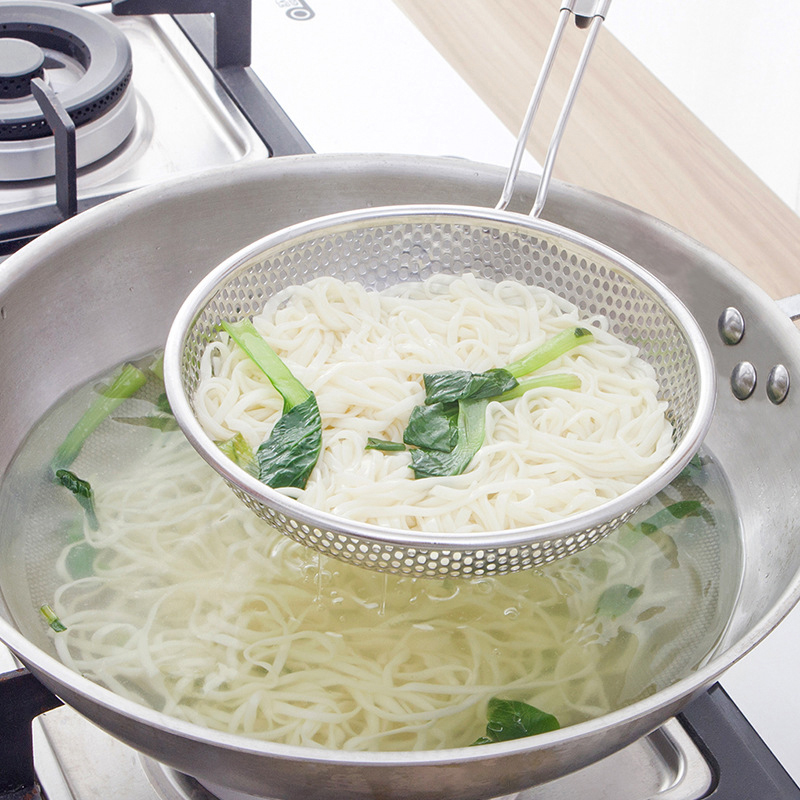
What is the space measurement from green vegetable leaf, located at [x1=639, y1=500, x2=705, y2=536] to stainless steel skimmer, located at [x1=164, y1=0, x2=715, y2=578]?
15 centimetres

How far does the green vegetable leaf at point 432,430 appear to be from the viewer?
4.17ft

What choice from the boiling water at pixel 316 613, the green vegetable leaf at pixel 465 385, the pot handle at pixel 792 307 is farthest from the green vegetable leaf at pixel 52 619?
the pot handle at pixel 792 307

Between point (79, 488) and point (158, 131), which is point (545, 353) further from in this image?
point (158, 131)

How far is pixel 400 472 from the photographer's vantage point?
1.24 m

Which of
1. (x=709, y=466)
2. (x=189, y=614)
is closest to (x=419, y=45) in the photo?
(x=709, y=466)

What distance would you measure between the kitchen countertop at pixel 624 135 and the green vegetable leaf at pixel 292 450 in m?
0.93

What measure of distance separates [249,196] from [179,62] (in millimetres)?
604

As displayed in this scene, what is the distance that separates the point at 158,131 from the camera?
1.78 meters

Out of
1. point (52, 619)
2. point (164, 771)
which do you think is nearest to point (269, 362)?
point (52, 619)

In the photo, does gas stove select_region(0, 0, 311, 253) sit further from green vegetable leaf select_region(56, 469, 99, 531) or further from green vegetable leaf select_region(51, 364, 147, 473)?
green vegetable leaf select_region(56, 469, 99, 531)

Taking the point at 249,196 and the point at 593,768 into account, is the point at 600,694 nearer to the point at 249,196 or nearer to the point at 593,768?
the point at 593,768

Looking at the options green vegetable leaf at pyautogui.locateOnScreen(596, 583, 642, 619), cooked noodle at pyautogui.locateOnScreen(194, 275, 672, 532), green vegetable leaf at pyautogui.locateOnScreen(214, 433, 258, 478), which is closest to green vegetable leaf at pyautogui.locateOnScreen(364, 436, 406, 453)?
cooked noodle at pyautogui.locateOnScreen(194, 275, 672, 532)

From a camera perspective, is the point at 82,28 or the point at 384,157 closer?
the point at 384,157

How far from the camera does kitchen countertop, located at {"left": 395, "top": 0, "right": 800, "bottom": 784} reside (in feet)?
6.11
